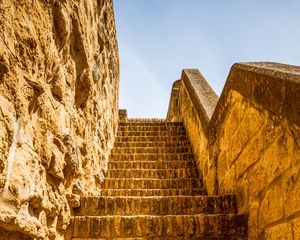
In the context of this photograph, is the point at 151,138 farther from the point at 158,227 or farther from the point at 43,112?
the point at 43,112

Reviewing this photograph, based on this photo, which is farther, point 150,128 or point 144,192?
point 150,128

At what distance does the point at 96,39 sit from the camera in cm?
306

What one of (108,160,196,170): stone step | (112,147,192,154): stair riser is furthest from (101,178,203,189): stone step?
(112,147,192,154): stair riser

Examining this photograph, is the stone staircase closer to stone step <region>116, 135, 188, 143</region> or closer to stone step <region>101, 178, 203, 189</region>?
stone step <region>101, 178, 203, 189</region>

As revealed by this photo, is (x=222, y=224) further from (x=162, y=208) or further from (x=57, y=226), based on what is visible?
(x=57, y=226)

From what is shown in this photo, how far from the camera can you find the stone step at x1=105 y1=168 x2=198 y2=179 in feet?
12.7

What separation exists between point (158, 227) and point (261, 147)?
964 mm

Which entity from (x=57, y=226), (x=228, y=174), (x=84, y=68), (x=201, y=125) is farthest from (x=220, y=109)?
(x=57, y=226)

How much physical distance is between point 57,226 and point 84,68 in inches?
49.2

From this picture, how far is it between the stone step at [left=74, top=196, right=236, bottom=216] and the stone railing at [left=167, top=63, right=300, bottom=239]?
0.58 ft

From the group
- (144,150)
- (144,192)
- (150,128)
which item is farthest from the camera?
(150,128)

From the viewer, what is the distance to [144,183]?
351 cm

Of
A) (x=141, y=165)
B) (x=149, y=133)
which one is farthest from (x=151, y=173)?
(x=149, y=133)

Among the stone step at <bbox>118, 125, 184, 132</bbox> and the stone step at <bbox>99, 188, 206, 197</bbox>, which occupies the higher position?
the stone step at <bbox>118, 125, 184, 132</bbox>
